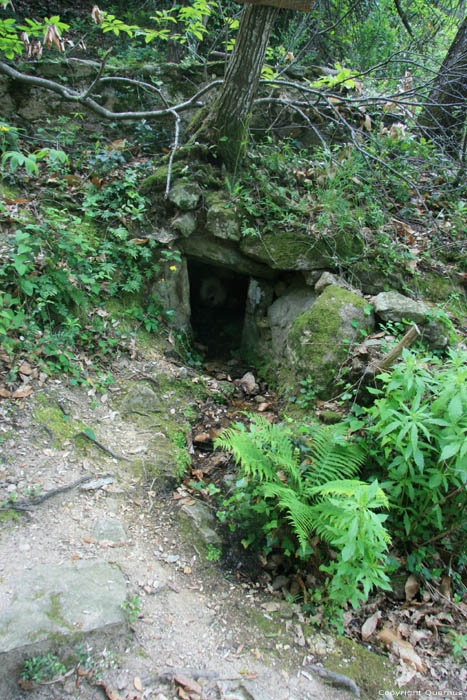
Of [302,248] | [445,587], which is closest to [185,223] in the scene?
[302,248]

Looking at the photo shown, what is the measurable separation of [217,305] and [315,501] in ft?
14.0

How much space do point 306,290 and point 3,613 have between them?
4349 millimetres

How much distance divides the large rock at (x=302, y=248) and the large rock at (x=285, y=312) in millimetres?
390

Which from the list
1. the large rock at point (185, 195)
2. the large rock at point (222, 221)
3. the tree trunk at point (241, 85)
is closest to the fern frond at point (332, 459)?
the large rock at point (222, 221)

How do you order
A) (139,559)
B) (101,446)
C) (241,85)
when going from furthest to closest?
(241,85) → (101,446) → (139,559)

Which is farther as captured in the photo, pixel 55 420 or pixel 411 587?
pixel 55 420

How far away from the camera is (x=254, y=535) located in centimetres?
298

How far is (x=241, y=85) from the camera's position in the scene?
4895 mm

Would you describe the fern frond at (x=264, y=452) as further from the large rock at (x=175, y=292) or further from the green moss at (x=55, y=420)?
the large rock at (x=175, y=292)

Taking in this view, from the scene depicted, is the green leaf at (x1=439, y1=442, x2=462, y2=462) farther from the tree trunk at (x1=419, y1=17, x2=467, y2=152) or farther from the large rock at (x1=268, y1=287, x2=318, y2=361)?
the tree trunk at (x1=419, y1=17, x2=467, y2=152)

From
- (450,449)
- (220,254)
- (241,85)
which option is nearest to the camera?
(450,449)

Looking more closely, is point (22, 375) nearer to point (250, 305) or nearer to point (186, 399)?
point (186, 399)

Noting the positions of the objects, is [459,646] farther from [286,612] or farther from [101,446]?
[101,446]

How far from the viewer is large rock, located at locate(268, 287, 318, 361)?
16.8ft
